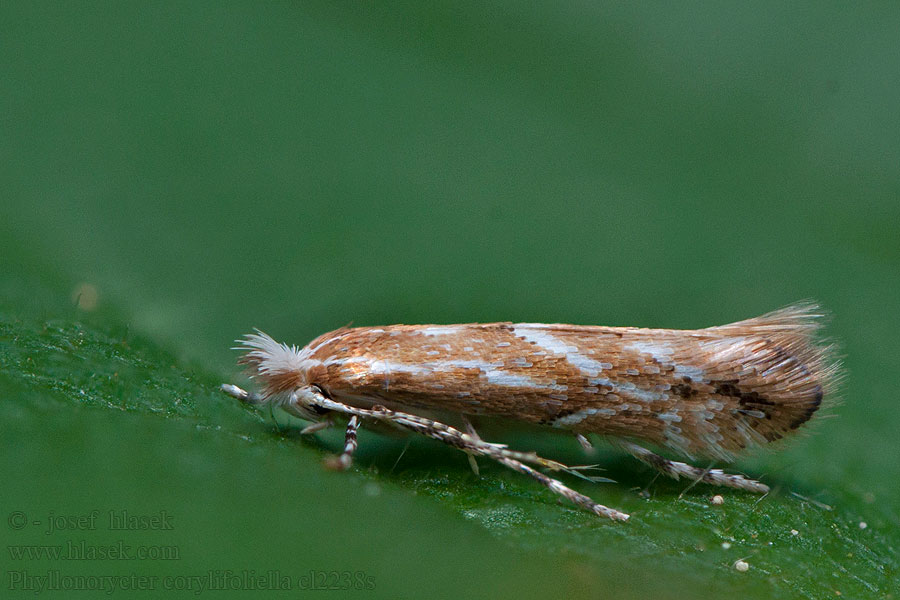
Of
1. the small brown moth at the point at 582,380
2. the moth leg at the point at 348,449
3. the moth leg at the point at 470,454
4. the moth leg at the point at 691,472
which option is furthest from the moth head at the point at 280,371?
the moth leg at the point at 691,472

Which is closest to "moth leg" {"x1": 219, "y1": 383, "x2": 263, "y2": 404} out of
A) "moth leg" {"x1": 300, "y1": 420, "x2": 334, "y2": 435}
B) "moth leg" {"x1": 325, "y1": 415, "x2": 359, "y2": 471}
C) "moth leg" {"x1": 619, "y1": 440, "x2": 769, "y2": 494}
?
"moth leg" {"x1": 300, "y1": 420, "x2": 334, "y2": 435}

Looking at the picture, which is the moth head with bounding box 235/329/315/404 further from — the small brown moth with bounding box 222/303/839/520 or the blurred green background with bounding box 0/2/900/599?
the blurred green background with bounding box 0/2/900/599

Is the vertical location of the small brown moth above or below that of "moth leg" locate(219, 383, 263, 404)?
above

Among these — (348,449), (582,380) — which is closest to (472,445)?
(348,449)

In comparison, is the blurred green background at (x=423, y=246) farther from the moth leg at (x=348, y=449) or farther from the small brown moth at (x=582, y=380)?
the small brown moth at (x=582, y=380)

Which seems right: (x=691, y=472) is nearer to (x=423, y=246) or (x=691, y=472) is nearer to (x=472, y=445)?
(x=472, y=445)

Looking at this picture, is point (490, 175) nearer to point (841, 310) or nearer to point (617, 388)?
point (617, 388)
